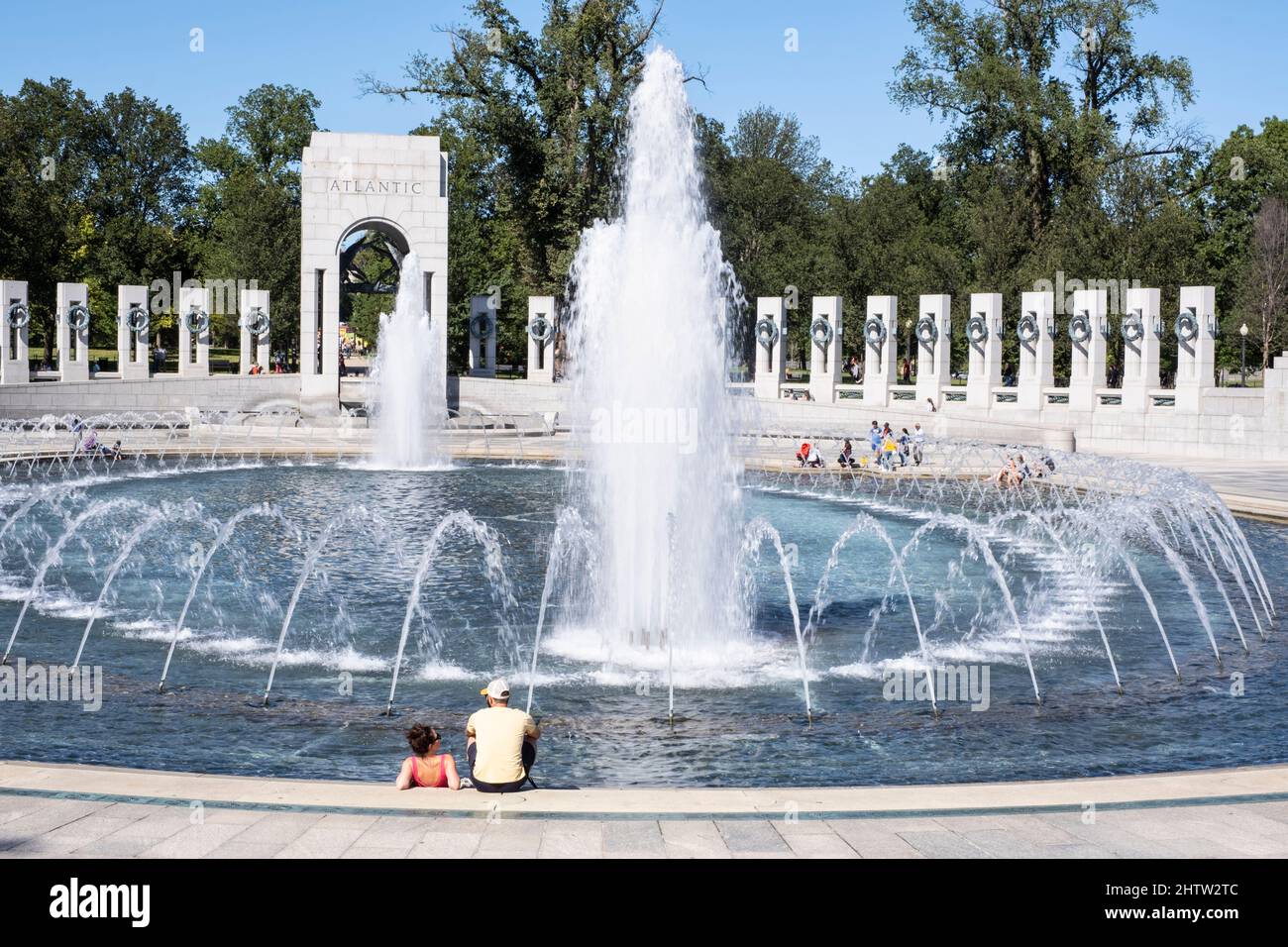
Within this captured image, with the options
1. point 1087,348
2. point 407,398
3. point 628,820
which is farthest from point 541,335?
point 628,820

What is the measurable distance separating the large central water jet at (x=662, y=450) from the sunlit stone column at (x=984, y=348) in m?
27.2

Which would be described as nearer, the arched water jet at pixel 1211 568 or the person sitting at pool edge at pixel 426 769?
the person sitting at pool edge at pixel 426 769

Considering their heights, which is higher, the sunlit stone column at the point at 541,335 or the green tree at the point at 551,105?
the green tree at the point at 551,105

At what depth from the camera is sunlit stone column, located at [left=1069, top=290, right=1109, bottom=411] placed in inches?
1543

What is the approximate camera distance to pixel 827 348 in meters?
46.9

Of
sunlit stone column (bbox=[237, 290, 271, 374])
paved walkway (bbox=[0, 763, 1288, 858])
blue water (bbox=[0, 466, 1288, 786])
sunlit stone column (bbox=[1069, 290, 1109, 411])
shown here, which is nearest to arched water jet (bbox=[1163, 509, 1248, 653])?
blue water (bbox=[0, 466, 1288, 786])

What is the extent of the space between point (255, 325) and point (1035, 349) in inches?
1229

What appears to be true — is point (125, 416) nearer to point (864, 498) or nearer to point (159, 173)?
point (864, 498)

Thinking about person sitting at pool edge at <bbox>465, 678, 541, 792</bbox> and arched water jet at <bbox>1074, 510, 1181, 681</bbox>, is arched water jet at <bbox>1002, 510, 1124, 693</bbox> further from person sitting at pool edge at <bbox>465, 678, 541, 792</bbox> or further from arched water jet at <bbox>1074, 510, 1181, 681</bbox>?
person sitting at pool edge at <bbox>465, 678, 541, 792</bbox>

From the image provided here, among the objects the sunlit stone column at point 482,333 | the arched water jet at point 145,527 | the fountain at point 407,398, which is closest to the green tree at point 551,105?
the sunlit stone column at point 482,333

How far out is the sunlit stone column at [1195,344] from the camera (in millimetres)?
37312

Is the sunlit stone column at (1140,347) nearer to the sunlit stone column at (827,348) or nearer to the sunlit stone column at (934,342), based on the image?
the sunlit stone column at (934,342)

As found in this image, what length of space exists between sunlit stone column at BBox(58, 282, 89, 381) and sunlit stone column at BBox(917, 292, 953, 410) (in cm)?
2811

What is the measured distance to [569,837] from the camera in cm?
769
